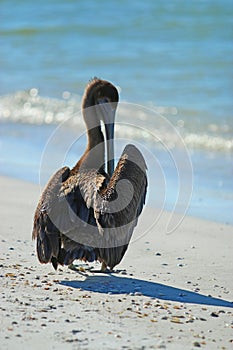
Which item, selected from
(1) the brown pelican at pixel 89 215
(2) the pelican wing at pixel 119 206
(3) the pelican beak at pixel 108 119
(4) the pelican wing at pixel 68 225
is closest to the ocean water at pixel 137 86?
(3) the pelican beak at pixel 108 119

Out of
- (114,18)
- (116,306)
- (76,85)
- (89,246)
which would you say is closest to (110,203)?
(89,246)

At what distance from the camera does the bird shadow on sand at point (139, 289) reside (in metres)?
5.36

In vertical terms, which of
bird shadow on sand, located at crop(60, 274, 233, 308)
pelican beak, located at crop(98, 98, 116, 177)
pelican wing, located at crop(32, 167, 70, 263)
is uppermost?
pelican beak, located at crop(98, 98, 116, 177)

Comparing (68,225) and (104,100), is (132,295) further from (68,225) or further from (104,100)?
(104,100)

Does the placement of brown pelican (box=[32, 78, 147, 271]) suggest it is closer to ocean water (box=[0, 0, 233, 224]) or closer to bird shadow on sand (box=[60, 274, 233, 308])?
bird shadow on sand (box=[60, 274, 233, 308])

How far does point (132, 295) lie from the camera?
5.39 m

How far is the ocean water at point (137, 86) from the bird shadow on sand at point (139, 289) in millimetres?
2028

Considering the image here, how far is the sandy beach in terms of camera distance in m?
4.45

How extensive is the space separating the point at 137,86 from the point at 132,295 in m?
10.3

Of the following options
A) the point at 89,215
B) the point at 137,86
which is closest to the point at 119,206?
the point at 89,215

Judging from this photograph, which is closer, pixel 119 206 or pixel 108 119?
pixel 119 206

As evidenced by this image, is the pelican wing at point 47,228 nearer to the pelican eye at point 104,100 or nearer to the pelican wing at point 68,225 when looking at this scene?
the pelican wing at point 68,225

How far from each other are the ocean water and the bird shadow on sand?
2.03m

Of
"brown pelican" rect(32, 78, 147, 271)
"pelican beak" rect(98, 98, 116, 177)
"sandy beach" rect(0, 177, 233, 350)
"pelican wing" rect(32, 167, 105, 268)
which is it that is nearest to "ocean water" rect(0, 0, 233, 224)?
"sandy beach" rect(0, 177, 233, 350)
